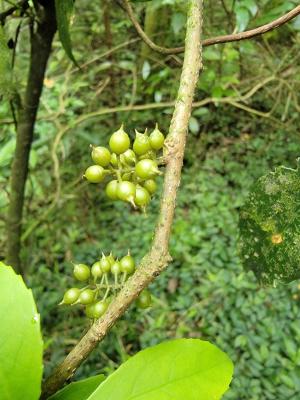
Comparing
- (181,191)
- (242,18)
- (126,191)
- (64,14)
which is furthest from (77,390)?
(181,191)

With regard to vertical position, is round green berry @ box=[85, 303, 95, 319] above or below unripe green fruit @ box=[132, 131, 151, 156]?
below

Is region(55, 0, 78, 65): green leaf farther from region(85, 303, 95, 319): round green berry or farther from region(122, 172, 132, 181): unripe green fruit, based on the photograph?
region(85, 303, 95, 319): round green berry

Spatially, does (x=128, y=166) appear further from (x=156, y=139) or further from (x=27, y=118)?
(x=27, y=118)

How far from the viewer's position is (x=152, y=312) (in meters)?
2.31

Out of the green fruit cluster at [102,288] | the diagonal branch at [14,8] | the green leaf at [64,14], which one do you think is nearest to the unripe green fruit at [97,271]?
the green fruit cluster at [102,288]

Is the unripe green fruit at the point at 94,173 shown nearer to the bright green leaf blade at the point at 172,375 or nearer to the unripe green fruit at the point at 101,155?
the unripe green fruit at the point at 101,155

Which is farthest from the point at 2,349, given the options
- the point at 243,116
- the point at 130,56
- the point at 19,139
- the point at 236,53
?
the point at 243,116

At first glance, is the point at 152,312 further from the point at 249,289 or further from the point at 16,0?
the point at 16,0

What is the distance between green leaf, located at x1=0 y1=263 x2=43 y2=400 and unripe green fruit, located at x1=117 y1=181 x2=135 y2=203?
0.46ft

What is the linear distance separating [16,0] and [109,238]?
1.74 meters

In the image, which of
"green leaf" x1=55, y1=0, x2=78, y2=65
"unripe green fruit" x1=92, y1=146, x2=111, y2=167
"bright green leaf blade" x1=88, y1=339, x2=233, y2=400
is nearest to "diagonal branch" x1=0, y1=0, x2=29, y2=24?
"green leaf" x1=55, y1=0, x2=78, y2=65

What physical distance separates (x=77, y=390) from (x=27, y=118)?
2.81 ft

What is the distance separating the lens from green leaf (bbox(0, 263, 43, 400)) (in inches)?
16.4

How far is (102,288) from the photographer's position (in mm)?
570
